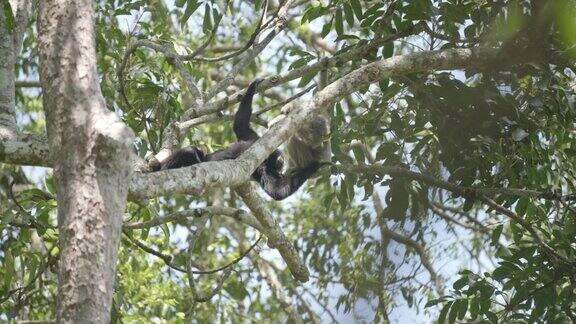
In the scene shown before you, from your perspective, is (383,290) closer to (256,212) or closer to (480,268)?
(256,212)

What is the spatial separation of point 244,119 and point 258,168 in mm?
680

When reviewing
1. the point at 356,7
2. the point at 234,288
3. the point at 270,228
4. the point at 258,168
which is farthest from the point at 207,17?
the point at 234,288

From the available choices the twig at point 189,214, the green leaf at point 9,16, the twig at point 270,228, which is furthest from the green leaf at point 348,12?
the green leaf at point 9,16

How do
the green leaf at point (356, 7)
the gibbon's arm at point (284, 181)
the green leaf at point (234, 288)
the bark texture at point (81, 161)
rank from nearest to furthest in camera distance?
the bark texture at point (81, 161)
the green leaf at point (356, 7)
the gibbon's arm at point (284, 181)
the green leaf at point (234, 288)

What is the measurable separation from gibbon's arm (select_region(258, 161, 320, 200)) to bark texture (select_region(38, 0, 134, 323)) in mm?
3758

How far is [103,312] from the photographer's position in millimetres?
2420

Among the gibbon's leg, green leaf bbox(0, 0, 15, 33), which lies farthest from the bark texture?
the gibbon's leg

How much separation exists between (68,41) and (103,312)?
3.16 ft

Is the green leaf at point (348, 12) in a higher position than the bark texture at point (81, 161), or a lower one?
higher

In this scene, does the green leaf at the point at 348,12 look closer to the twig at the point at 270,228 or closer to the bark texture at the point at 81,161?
the twig at the point at 270,228

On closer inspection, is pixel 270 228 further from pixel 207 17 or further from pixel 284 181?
pixel 284 181

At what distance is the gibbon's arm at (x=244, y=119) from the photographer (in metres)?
5.80

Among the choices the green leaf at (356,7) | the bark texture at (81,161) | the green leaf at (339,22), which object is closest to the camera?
the bark texture at (81,161)

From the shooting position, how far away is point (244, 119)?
6184mm
